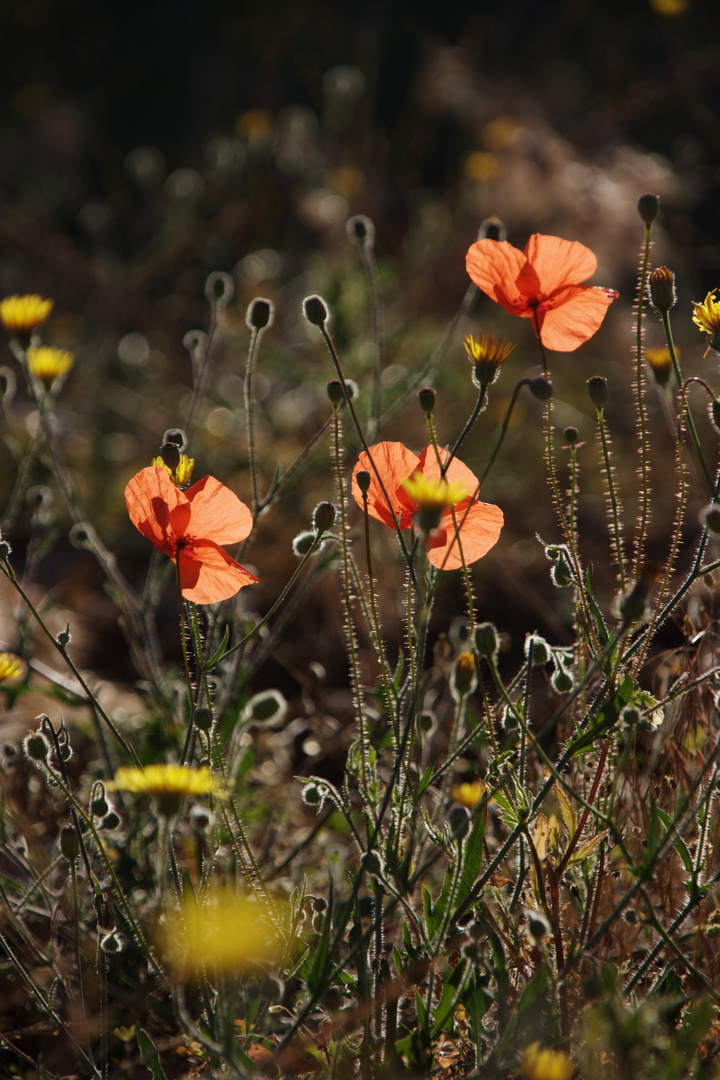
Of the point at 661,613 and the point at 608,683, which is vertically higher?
the point at 661,613

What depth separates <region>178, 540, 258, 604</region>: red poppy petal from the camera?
1.52 m

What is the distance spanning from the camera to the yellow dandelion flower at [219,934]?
110 cm

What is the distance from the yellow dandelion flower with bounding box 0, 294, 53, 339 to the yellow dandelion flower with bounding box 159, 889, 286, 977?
4.47 feet

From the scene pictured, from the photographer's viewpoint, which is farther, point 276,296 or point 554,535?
point 276,296

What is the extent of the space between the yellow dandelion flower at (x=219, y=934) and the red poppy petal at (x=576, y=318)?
1112mm

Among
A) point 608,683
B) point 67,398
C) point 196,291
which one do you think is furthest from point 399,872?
point 196,291

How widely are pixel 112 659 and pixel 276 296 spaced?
2561 mm

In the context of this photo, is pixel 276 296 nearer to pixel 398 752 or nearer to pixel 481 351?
pixel 481 351

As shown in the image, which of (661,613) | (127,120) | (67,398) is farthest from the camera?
(127,120)

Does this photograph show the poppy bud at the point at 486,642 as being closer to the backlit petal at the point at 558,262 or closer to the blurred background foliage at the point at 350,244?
the backlit petal at the point at 558,262

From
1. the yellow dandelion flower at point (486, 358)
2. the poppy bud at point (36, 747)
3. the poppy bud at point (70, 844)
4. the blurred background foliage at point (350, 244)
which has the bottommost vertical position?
the poppy bud at point (70, 844)

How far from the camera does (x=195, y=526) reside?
1.54 metres

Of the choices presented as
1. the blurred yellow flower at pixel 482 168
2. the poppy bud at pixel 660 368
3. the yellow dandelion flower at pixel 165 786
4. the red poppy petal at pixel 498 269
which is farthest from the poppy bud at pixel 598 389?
the blurred yellow flower at pixel 482 168

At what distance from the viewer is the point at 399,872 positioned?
1.29 m
